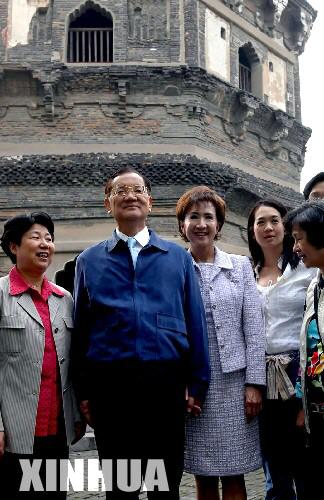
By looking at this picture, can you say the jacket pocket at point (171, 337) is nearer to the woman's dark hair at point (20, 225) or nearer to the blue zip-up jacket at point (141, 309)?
the blue zip-up jacket at point (141, 309)

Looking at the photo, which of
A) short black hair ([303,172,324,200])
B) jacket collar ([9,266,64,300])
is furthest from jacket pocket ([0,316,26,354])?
short black hair ([303,172,324,200])

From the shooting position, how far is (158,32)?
40.5ft

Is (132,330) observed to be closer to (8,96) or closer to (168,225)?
(168,225)

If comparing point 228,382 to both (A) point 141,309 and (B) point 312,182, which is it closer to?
(A) point 141,309

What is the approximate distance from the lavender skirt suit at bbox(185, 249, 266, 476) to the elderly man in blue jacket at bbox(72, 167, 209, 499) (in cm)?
21

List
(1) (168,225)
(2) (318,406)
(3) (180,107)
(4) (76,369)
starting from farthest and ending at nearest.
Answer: (3) (180,107) → (1) (168,225) → (4) (76,369) → (2) (318,406)

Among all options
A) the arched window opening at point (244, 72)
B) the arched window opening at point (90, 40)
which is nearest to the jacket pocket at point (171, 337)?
the arched window opening at point (90, 40)

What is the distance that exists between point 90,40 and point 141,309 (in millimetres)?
10747

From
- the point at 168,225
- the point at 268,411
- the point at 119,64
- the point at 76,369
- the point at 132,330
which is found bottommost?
the point at 268,411

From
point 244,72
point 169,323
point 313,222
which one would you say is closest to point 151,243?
point 169,323

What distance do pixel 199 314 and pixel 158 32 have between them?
34.3ft

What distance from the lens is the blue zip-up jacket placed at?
2.90 m

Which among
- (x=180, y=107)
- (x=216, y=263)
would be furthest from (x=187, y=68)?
(x=216, y=263)

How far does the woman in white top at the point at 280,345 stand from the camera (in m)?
3.35
